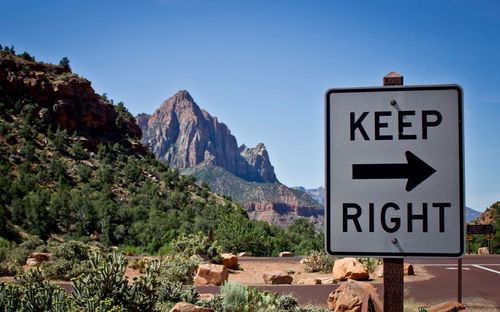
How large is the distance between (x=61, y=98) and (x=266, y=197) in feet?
217

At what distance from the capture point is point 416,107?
2703 mm

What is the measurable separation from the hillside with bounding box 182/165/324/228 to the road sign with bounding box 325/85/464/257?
10442 centimetres

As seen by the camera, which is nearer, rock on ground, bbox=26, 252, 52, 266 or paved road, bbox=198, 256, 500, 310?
paved road, bbox=198, 256, 500, 310

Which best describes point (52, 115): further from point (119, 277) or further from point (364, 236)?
point (364, 236)

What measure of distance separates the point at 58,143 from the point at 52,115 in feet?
24.6

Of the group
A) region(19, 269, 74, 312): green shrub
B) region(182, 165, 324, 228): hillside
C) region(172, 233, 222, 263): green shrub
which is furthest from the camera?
region(182, 165, 324, 228): hillside

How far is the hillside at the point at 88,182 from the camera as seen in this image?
34.6m

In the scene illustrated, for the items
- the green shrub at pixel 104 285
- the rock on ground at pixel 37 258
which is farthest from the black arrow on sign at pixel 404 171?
the rock on ground at pixel 37 258

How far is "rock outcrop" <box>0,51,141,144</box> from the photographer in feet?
195

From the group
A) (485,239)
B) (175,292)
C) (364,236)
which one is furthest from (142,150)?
(364,236)

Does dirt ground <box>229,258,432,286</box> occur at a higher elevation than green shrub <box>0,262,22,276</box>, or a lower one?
lower

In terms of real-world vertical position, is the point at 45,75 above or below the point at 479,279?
above

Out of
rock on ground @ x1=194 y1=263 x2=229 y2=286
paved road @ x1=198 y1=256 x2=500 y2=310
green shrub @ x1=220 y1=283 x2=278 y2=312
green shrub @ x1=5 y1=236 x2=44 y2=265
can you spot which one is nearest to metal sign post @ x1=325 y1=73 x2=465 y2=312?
green shrub @ x1=220 y1=283 x2=278 y2=312

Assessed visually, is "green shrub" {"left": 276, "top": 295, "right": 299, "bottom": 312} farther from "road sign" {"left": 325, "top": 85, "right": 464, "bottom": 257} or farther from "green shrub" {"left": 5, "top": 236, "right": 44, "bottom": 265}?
"green shrub" {"left": 5, "top": 236, "right": 44, "bottom": 265}
